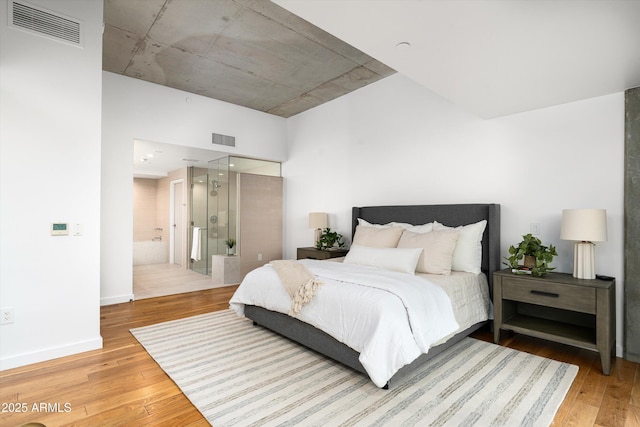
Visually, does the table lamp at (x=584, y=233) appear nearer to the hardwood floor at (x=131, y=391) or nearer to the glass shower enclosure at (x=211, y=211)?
the hardwood floor at (x=131, y=391)

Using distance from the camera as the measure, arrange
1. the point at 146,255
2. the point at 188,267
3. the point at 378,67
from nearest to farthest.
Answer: the point at 378,67
the point at 188,267
the point at 146,255

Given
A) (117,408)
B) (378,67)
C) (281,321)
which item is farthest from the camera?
(378,67)

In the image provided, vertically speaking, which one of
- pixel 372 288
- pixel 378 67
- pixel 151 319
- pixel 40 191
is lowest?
pixel 151 319

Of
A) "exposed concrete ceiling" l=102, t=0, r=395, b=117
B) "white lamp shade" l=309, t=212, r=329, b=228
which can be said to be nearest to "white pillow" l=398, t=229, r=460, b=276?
"white lamp shade" l=309, t=212, r=329, b=228

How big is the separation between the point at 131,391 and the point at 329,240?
320 cm

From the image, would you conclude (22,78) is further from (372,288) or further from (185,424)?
(372,288)

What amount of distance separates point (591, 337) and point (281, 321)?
259 centimetres

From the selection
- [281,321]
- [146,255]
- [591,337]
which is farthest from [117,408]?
[146,255]

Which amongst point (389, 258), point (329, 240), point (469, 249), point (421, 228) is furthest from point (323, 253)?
point (469, 249)

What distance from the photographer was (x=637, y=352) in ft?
8.54

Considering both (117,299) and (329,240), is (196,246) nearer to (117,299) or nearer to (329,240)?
(117,299)

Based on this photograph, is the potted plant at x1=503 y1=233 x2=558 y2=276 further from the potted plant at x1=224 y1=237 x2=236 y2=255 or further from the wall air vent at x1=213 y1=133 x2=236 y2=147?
the wall air vent at x1=213 y1=133 x2=236 y2=147

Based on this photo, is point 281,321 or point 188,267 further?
point 188,267

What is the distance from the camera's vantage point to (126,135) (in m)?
4.41
